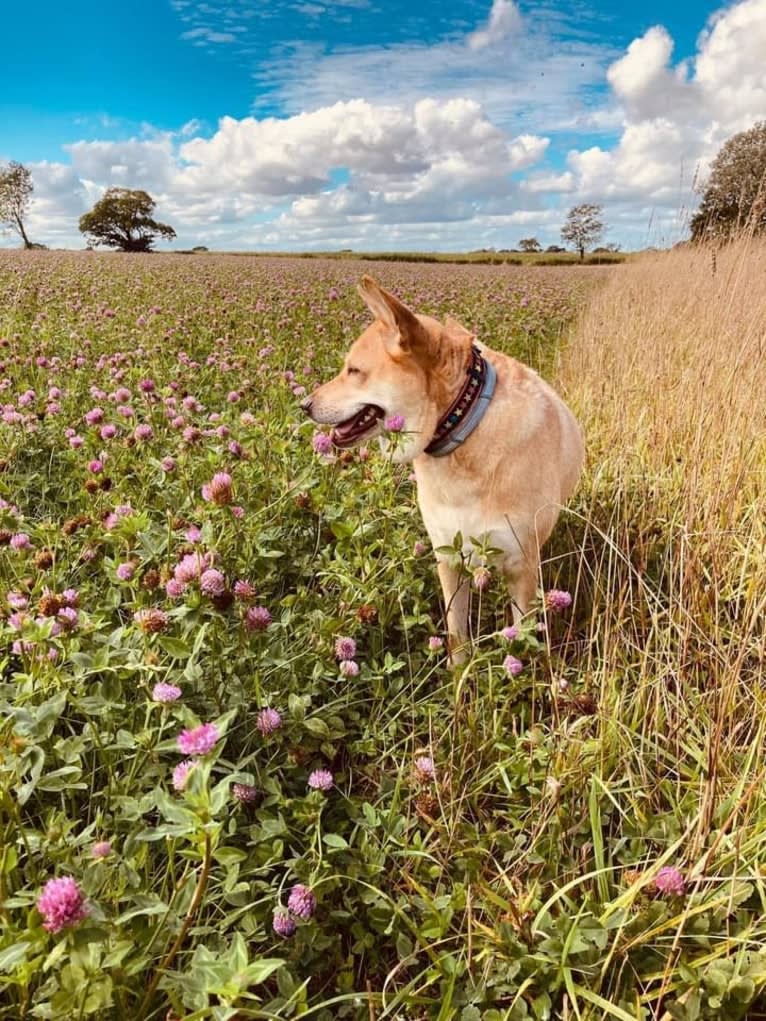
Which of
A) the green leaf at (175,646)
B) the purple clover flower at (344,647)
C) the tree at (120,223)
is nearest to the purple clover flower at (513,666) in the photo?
the purple clover flower at (344,647)

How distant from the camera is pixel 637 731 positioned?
229cm

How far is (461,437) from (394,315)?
22.7 inches

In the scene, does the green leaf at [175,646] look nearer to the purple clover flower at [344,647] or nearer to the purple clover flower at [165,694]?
the purple clover flower at [165,694]

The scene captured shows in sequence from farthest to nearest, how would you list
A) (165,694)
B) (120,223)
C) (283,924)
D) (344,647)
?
1. (120,223)
2. (344,647)
3. (165,694)
4. (283,924)

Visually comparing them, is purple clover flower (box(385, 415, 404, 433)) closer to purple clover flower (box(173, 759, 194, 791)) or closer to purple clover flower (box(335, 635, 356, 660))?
purple clover flower (box(335, 635, 356, 660))

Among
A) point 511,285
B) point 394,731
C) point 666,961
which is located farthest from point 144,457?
point 511,285

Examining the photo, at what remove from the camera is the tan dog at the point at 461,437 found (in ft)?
8.98

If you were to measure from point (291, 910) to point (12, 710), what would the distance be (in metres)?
0.86

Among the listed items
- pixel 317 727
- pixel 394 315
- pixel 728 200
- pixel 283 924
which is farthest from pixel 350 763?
pixel 728 200

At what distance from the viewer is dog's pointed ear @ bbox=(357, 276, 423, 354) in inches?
106

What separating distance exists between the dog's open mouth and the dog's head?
86mm

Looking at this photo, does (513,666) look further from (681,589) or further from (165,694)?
(165,694)

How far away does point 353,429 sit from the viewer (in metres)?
3.13

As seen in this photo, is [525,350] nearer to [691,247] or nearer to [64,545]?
[691,247]
